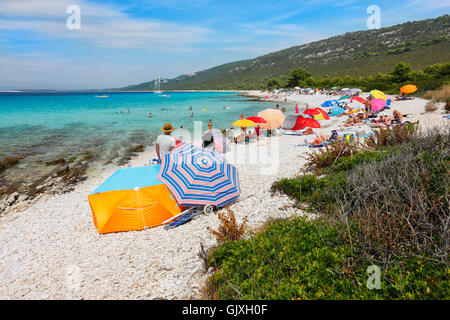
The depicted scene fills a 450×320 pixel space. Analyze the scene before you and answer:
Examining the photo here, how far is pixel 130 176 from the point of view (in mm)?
6301

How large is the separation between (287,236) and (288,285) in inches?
44.5

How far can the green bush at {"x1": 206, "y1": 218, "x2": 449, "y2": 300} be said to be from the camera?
98.3 inches

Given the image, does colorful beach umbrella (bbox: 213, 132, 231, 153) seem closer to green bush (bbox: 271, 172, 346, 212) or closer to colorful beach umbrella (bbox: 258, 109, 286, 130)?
colorful beach umbrella (bbox: 258, 109, 286, 130)

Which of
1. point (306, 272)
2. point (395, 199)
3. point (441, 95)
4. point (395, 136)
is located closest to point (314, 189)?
point (395, 199)

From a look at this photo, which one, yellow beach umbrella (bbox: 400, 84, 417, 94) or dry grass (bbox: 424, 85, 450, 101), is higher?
yellow beach umbrella (bbox: 400, 84, 417, 94)

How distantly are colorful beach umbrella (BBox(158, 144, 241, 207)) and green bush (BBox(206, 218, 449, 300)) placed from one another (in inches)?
82.5

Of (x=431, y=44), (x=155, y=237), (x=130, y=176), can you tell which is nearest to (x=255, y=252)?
(x=155, y=237)

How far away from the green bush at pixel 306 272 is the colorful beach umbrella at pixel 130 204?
2684 mm

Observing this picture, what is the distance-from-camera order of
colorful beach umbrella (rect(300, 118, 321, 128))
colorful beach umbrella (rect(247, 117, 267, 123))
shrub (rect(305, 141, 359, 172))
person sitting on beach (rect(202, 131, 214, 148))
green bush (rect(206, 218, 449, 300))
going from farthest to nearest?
colorful beach umbrella (rect(300, 118, 321, 128)), colorful beach umbrella (rect(247, 117, 267, 123)), person sitting on beach (rect(202, 131, 214, 148)), shrub (rect(305, 141, 359, 172)), green bush (rect(206, 218, 449, 300))

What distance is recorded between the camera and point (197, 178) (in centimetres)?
585

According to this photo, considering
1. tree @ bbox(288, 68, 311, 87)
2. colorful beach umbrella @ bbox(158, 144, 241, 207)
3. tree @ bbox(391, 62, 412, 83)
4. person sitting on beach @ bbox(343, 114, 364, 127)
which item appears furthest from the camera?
tree @ bbox(288, 68, 311, 87)

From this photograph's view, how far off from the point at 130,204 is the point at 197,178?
180cm

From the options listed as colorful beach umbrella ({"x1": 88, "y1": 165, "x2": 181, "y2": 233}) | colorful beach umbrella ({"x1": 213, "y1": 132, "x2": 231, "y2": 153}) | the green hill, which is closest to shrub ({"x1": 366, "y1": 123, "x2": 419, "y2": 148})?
colorful beach umbrella ({"x1": 213, "y1": 132, "x2": 231, "y2": 153})
